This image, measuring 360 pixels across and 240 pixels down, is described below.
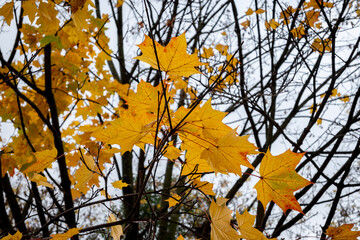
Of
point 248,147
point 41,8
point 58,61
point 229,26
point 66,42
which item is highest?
point 229,26

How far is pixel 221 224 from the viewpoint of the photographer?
755 mm

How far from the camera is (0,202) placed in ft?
6.88

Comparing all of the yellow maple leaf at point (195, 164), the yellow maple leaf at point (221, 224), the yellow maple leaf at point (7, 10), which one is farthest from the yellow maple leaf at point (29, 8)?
the yellow maple leaf at point (221, 224)

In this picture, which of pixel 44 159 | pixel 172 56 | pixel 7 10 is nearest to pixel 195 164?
pixel 172 56

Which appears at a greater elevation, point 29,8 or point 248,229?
point 29,8

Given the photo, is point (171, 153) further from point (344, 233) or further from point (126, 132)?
point (344, 233)

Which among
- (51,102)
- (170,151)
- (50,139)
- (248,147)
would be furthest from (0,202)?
(248,147)

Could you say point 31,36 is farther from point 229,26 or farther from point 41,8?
point 229,26

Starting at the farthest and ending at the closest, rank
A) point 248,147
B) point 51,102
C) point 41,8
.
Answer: point 51,102 < point 41,8 < point 248,147

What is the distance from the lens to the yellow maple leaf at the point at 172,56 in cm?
71

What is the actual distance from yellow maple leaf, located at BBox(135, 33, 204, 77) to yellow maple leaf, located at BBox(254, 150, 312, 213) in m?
0.32

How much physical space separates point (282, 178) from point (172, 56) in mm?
449

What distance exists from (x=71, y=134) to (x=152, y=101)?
10.2 feet

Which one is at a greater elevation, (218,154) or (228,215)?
(218,154)
